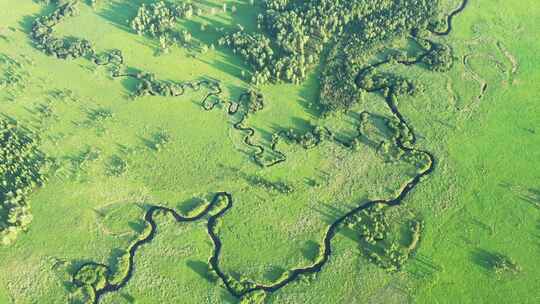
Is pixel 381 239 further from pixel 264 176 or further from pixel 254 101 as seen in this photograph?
pixel 254 101

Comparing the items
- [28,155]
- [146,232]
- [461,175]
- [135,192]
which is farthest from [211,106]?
[461,175]

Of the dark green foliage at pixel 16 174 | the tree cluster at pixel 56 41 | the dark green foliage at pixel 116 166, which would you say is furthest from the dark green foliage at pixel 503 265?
the tree cluster at pixel 56 41

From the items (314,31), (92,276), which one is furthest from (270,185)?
(314,31)

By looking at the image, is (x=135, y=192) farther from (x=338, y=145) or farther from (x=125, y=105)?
(x=338, y=145)

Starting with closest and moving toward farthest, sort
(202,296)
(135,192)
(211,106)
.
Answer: (202,296), (135,192), (211,106)

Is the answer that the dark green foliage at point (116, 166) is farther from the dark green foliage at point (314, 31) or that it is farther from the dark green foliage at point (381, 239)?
the dark green foliage at point (381, 239)

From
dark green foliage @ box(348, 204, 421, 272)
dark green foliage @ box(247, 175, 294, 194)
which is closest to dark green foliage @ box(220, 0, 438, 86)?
dark green foliage @ box(247, 175, 294, 194)

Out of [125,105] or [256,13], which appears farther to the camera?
[256,13]

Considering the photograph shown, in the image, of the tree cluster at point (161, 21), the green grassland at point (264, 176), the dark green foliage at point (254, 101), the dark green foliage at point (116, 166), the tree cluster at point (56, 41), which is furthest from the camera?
the tree cluster at point (161, 21)

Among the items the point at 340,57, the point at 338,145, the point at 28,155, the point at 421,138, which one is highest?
the point at 340,57
